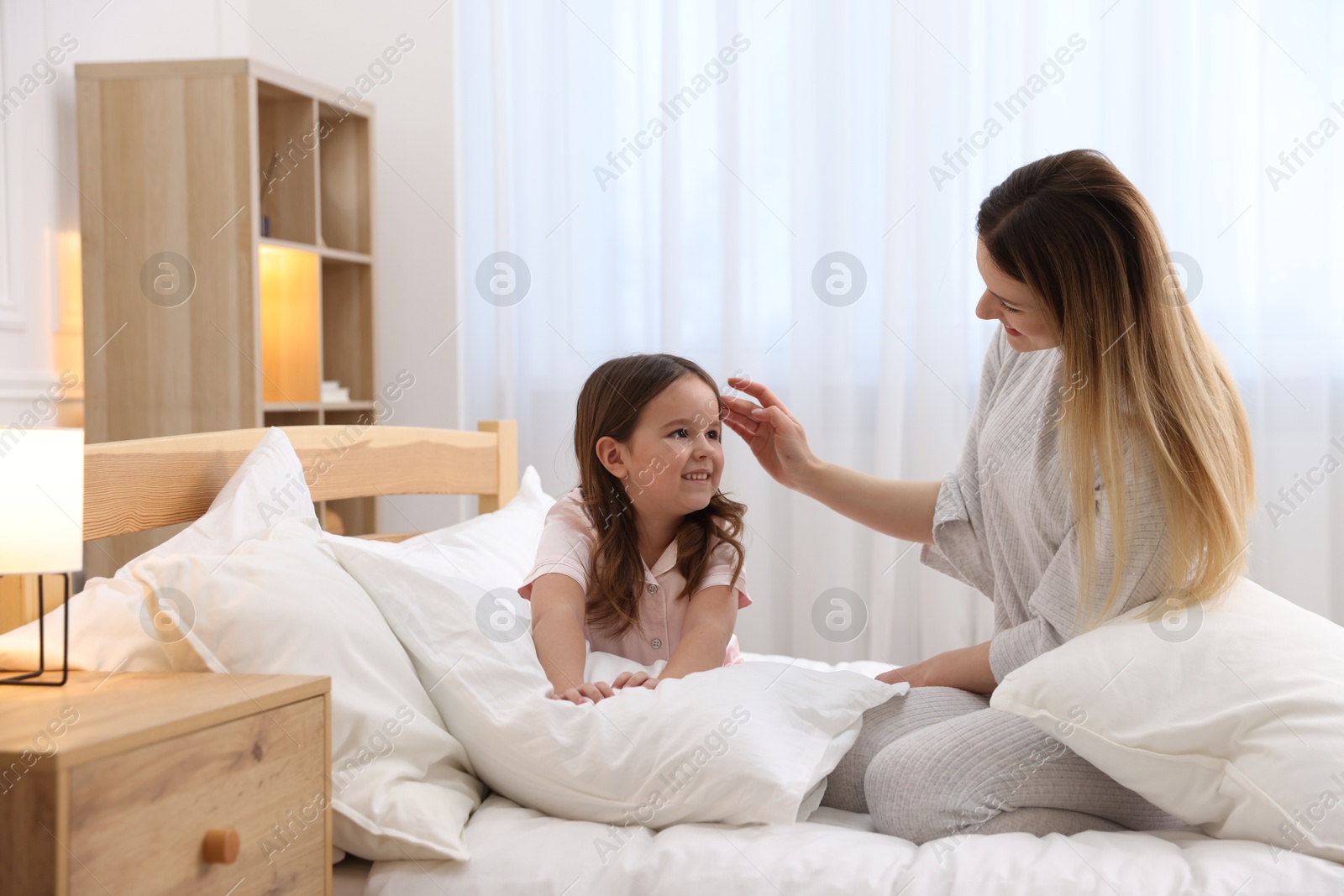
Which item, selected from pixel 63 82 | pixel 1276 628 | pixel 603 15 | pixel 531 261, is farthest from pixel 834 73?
pixel 1276 628

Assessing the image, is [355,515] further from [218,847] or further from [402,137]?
[218,847]

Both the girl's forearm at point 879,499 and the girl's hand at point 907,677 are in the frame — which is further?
the girl's forearm at point 879,499

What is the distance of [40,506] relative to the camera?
34.8 inches

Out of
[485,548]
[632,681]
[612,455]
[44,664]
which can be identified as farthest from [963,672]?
[44,664]

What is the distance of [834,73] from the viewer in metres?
2.58

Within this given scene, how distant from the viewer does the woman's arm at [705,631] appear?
1.23 meters

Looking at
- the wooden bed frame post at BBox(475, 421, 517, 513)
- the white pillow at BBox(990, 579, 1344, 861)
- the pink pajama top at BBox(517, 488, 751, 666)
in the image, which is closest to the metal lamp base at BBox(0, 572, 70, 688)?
the pink pajama top at BBox(517, 488, 751, 666)

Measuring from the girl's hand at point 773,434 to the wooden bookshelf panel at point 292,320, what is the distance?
1.45 m

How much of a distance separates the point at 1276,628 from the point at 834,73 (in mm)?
1964

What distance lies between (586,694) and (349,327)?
194cm

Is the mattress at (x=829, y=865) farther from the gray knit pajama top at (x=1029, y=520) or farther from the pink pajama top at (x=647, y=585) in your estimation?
the pink pajama top at (x=647, y=585)

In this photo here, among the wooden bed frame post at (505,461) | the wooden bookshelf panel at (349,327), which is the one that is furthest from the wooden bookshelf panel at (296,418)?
the wooden bed frame post at (505,461)

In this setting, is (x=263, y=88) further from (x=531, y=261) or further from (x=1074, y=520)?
(x=1074, y=520)

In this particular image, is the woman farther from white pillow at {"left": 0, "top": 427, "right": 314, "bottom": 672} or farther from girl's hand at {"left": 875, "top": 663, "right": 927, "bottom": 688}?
white pillow at {"left": 0, "top": 427, "right": 314, "bottom": 672}
